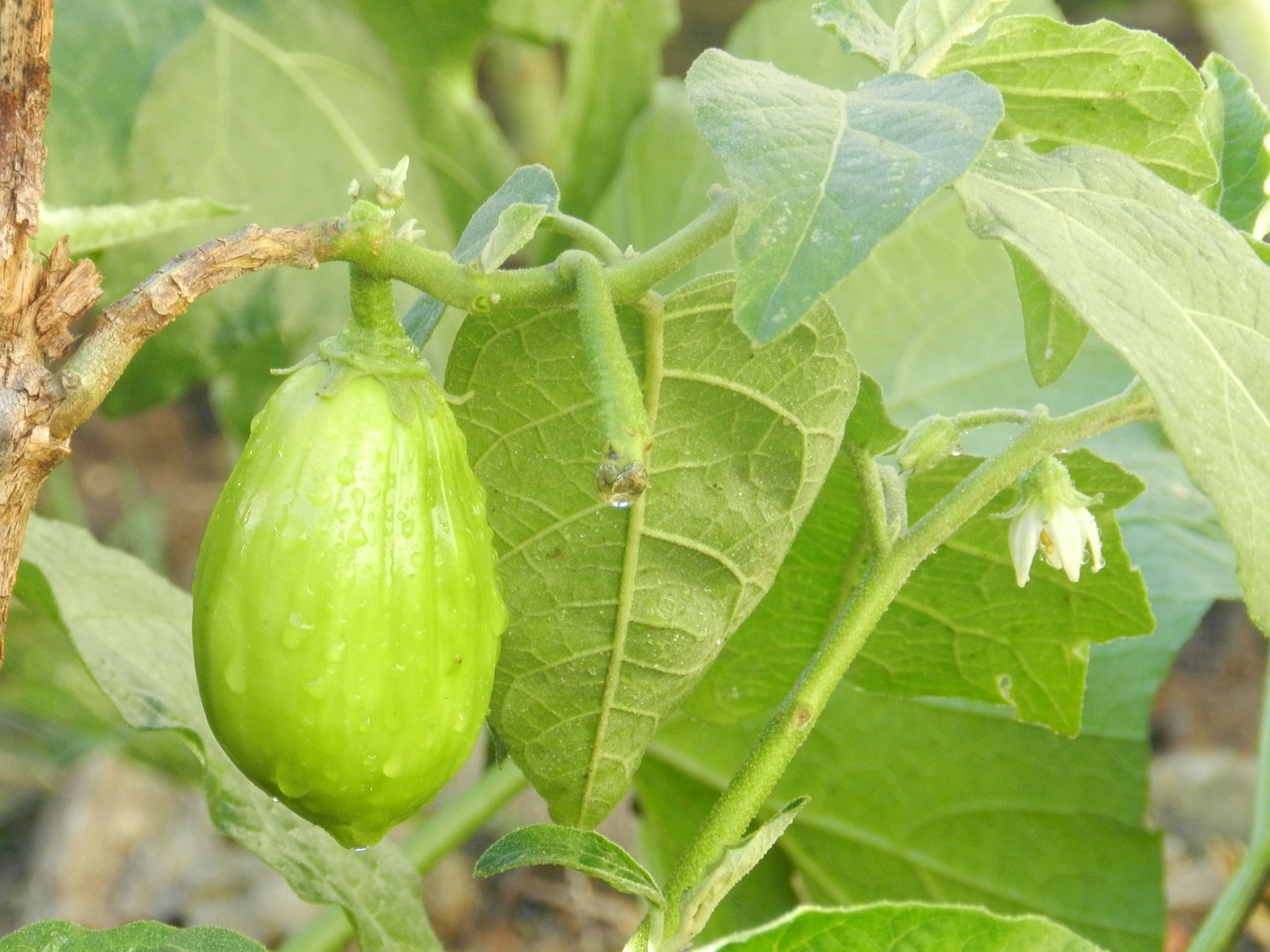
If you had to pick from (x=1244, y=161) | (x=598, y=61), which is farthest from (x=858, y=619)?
(x=598, y=61)

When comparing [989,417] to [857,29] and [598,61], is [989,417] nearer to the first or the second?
[857,29]

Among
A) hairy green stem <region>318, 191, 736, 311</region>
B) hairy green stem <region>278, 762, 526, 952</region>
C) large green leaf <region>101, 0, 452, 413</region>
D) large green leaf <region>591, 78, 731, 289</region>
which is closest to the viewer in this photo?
hairy green stem <region>318, 191, 736, 311</region>

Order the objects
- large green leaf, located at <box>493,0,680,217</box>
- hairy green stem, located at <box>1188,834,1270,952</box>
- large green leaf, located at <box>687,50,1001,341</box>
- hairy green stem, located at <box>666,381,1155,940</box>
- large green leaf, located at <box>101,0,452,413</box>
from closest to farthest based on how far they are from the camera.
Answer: large green leaf, located at <box>687,50,1001,341</box>
hairy green stem, located at <box>666,381,1155,940</box>
hairy green stem, located at <box>1188,834,1270,952</box>
large green leaf, located at <box>101,0,452,413</box>
large green leaf, located at <box>493,0,680,217</box>

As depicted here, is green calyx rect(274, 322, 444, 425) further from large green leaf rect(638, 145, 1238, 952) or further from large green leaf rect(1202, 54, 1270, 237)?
large green leaf rect(638, 145, 1238, 952)

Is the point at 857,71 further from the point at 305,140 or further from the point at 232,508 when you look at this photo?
the point at 232,508

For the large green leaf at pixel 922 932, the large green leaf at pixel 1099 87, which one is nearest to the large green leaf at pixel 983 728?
the large green leaf at pixel 1099 87

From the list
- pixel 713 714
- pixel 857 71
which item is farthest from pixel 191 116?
pixel 713 714

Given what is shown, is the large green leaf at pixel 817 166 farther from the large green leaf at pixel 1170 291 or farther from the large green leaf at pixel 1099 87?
the large green leaf at pixel 1099 87

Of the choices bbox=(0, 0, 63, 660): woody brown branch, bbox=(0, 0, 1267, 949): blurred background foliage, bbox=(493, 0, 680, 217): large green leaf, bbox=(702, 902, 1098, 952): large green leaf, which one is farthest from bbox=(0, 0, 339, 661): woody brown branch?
bbox=(493, 0, 680, 217): large green leaf
